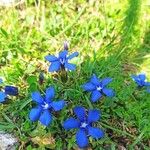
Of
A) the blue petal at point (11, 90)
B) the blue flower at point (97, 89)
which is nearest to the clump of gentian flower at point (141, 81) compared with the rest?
the blue flower at point (97, 89)

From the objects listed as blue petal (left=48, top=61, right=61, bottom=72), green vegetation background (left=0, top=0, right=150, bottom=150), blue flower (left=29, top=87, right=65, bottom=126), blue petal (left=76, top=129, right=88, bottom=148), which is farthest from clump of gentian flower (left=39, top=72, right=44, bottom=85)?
blue petal (left=76, top=129, right=88, bottom=148)

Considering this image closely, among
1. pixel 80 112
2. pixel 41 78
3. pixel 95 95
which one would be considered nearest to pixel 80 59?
pixel 41 78

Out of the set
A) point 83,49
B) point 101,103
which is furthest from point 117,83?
point 83,49

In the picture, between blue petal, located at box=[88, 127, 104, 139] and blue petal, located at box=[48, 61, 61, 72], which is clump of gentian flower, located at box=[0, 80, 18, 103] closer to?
blue petal, located at box=[48, 61, 61, 72]

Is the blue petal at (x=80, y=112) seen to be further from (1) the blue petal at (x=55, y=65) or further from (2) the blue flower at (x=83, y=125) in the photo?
(1) the blue petal at (x=55, y=65)

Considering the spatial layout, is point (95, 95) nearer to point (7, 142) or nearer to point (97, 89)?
point (97, 89)

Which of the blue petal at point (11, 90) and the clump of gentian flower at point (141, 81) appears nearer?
the blue petal at point (11, 90)

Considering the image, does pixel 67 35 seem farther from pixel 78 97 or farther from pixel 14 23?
pixel 78 97

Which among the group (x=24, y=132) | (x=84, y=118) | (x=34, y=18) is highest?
(x=34, y=18)
